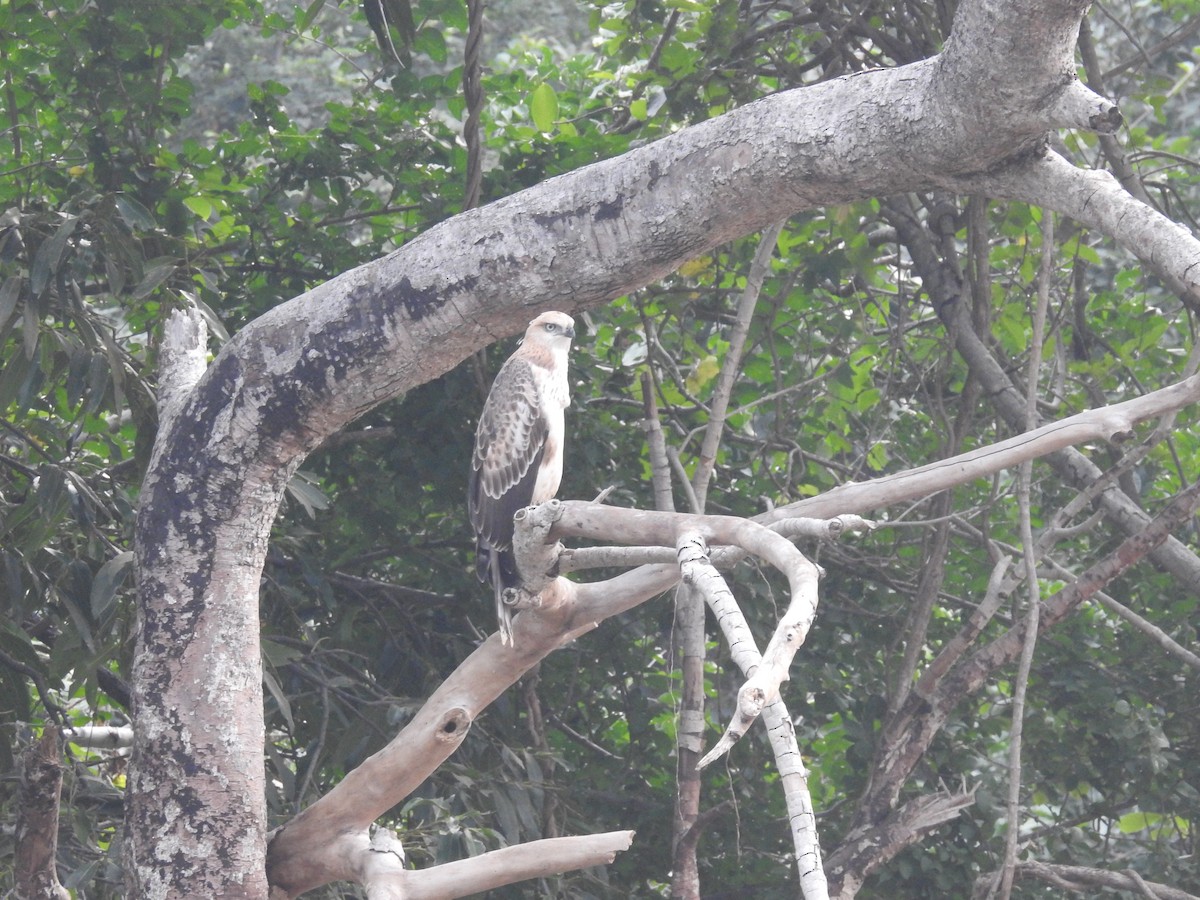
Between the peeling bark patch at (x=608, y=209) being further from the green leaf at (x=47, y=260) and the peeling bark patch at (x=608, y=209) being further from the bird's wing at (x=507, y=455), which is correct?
the green leaf at (x=47, y=260)

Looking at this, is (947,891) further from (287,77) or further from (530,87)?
(287,77)

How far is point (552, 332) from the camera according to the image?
355cm

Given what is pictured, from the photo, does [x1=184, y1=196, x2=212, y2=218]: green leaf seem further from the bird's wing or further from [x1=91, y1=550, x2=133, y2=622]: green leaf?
[x1=91, y1=550, x2=133, y2=622]: green leaf

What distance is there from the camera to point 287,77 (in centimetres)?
1059

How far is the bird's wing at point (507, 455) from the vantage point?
3.37 meters

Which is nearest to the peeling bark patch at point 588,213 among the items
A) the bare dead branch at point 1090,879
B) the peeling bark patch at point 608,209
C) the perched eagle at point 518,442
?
the peeling bark patch at point 608,209

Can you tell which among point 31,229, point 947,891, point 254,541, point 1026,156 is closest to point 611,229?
point 1026,156

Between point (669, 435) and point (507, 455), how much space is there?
1.31m

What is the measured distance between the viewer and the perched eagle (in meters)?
3.36

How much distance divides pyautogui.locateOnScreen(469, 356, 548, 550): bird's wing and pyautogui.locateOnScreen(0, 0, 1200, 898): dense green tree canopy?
1.23 feet

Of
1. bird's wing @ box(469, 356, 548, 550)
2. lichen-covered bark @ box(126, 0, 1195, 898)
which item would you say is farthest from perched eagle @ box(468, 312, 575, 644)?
lichen-covered bark @ box(126, 0, 1195, 898)

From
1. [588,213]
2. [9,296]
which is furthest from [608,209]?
[9,296]

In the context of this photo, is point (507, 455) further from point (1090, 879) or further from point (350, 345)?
point (1090, 879)

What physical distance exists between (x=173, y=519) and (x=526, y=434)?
1.18 metres
